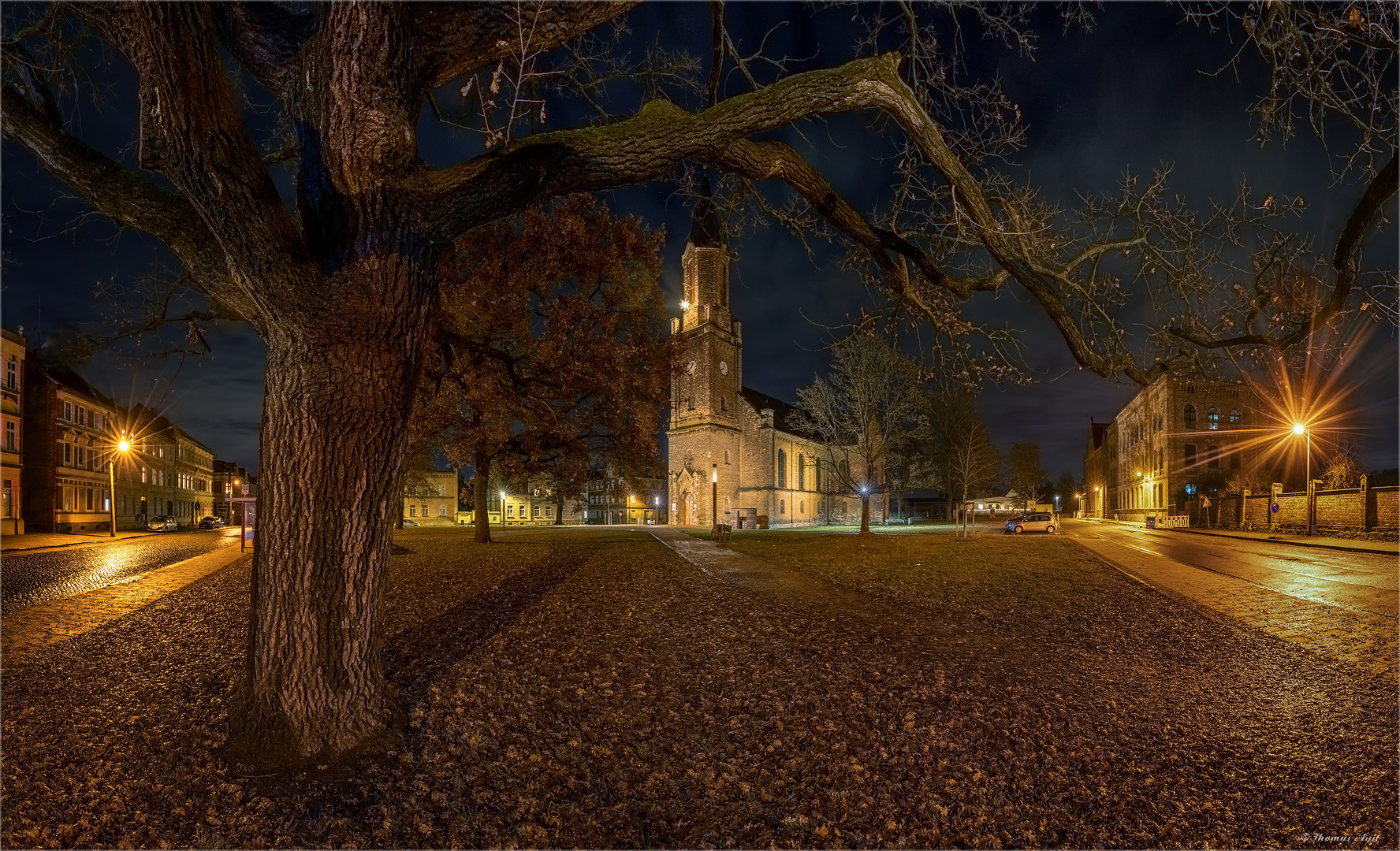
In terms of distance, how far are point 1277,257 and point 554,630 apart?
7.20m

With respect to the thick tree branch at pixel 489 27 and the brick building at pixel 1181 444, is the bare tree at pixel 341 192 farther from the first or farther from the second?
the brick building at pixel 1181 444

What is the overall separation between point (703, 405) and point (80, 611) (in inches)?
1724

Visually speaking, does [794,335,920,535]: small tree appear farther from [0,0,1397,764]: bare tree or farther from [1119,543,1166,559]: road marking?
[0,0,1397,764]: bare tree

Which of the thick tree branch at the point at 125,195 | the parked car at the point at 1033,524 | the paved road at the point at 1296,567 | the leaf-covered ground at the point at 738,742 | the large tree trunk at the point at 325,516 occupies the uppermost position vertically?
the thick tree branch at the point at 125,195

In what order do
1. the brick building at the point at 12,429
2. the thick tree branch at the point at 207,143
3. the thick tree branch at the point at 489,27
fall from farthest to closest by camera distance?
1. the brick building at the point at 12,429
2. the thick tree branch at the point at 489,27
3. the thick tree branch at the point at 207,143

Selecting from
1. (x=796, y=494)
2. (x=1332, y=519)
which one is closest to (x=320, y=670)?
(x=1332, y=519)

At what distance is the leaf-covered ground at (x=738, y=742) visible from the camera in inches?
127

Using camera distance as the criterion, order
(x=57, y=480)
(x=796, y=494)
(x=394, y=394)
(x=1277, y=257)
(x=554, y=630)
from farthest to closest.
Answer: (x=796, y=494), (x=57, y=480), (x=554, y=630), (x=1277, y=257), (x=394, y=394)

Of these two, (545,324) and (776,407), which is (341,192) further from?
(776,407)

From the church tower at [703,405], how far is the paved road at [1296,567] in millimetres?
28208

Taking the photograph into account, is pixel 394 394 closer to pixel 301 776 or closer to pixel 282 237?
pixel 282 237

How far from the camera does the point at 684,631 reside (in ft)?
22.5

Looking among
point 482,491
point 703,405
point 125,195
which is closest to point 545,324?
point 482,491

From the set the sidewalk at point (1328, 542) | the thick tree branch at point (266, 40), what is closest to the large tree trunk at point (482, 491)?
the thick tree branch at point (266, 40)
